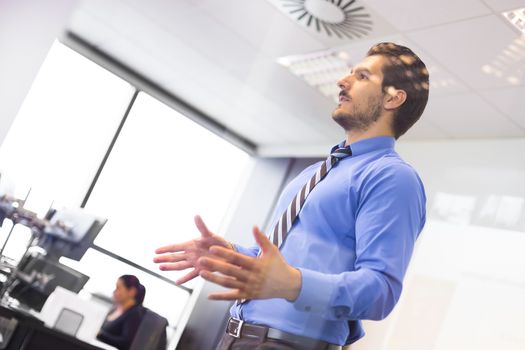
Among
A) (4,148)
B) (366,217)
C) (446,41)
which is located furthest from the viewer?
(446,41)

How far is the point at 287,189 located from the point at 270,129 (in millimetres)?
115

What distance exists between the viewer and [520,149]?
1.33 metres

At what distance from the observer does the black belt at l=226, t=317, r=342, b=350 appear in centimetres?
79

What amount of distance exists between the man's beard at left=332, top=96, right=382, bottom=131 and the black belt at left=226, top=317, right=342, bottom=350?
0.33m

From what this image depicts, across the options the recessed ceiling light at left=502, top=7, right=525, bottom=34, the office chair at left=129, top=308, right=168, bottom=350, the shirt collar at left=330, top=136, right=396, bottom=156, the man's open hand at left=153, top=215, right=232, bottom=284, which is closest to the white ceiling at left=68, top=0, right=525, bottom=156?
the recessed ceiling light at left=502, top=7, right=525, bottom=34

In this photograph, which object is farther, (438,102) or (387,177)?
(438,102)

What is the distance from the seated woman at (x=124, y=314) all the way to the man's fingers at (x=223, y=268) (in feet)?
0.71

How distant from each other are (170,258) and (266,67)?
1.83 feet

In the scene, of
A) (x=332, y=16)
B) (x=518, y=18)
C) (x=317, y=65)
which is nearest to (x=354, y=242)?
(x=317, y=65)

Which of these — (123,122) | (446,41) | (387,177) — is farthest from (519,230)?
(123,122)

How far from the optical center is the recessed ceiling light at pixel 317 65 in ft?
3.84

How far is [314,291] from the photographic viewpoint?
68cm

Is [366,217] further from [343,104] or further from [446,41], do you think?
[446,41]

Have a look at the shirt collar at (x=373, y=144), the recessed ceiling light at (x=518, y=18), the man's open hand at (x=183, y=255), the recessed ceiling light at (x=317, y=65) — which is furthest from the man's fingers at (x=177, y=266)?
the recessed ceiling light at (x=518, y=18)
